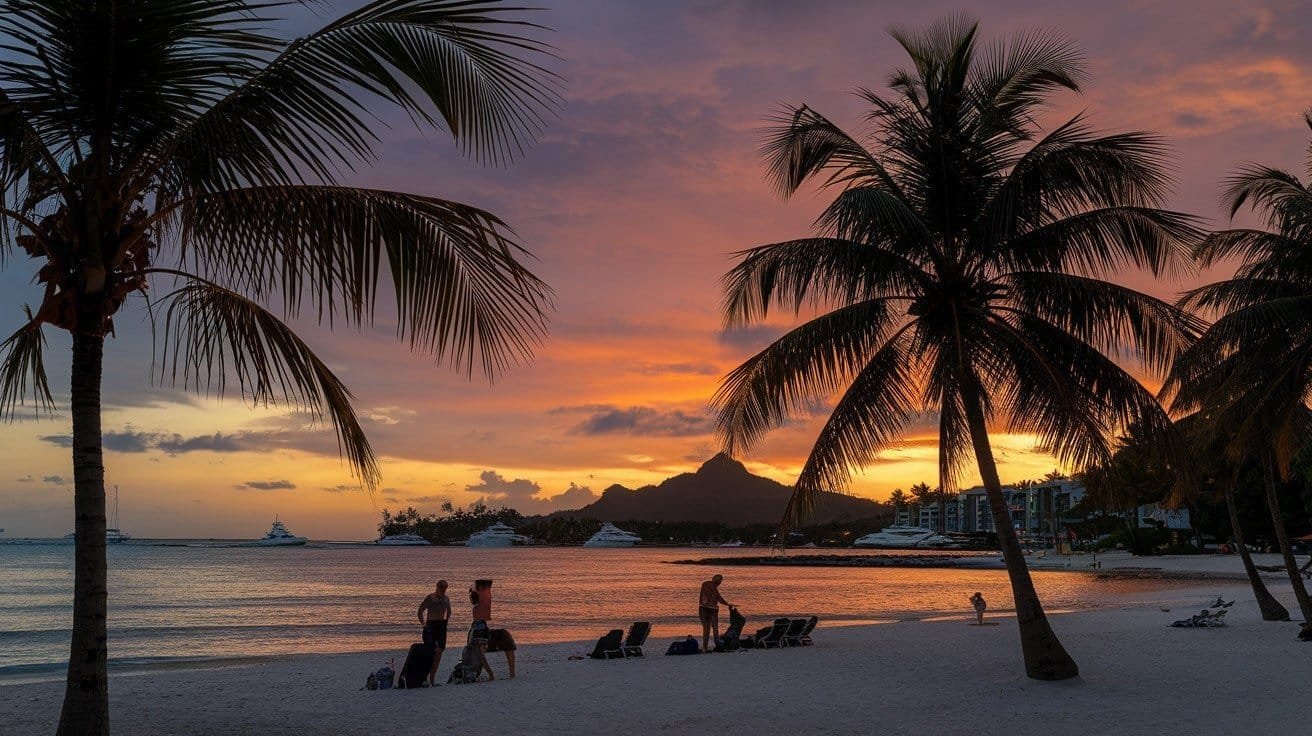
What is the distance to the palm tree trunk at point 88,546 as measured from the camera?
6.31 m

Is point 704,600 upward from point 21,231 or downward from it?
downward

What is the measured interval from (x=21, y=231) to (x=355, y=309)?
221 centimetres

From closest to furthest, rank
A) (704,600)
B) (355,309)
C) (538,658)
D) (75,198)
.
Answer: (75,198), (355,309), (704,600), (538,658)

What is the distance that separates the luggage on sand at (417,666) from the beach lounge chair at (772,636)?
784cm

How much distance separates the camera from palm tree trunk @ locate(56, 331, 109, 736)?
20.7ft

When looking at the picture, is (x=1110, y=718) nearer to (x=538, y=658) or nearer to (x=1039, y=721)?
(x=1039, y=721)

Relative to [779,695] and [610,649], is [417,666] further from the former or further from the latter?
[779,695]

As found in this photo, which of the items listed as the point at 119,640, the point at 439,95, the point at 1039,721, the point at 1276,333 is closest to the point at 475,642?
the point at 1039,721

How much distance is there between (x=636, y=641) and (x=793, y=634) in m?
3.69

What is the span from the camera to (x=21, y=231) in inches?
Result: 248

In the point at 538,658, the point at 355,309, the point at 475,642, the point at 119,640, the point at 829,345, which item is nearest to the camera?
the point at 355,309

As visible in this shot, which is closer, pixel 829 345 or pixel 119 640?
pixel 829 345

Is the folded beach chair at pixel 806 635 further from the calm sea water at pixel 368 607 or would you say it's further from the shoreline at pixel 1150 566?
the shoreline at pixel 1150 566

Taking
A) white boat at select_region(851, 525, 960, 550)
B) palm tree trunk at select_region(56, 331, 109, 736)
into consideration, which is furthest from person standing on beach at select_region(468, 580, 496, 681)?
white boat at select_region(851, 525, 960, 550)
